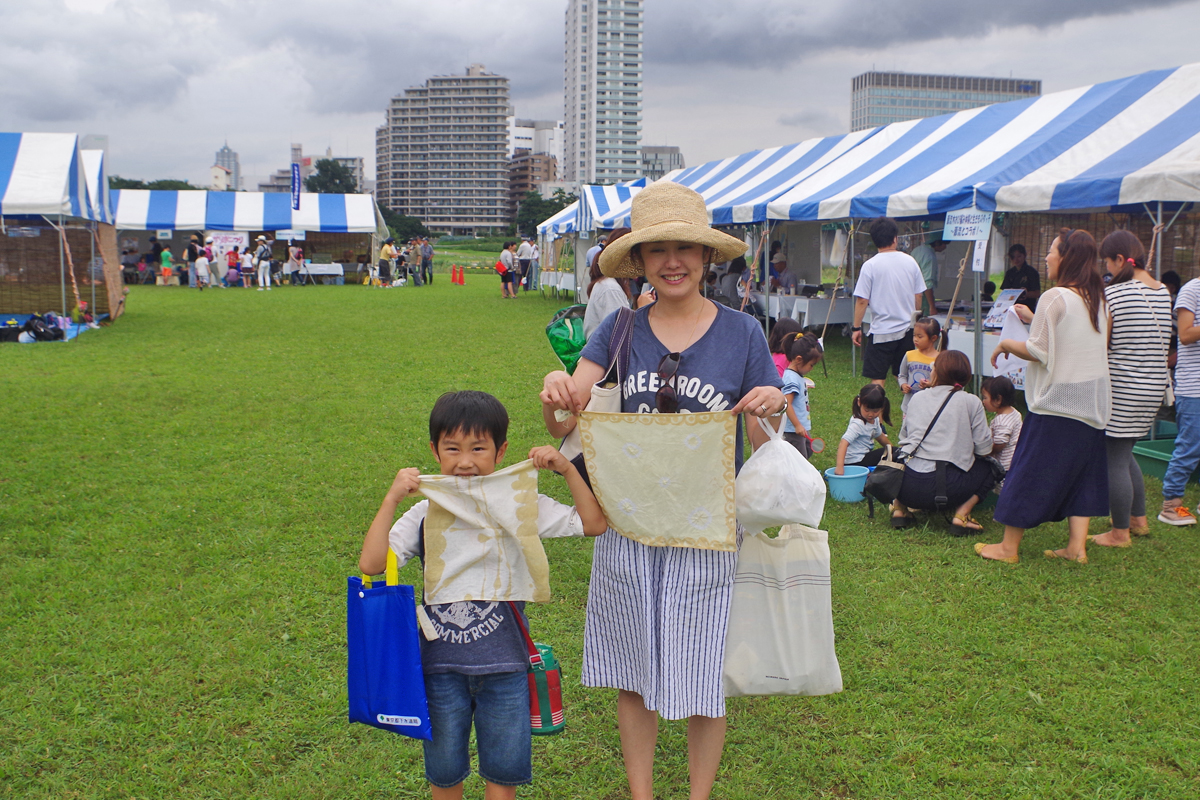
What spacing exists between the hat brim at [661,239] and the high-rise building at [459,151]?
15797 centimetres

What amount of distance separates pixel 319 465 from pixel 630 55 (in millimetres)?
153358

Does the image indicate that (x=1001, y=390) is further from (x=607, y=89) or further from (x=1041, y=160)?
(x=607, y=89)

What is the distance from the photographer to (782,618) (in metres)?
2.30

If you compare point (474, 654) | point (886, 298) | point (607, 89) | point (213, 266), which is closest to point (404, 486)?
point (474, 654)

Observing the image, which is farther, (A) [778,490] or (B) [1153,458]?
(B) [1153,458]

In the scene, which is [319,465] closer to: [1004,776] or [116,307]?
[1004,776]

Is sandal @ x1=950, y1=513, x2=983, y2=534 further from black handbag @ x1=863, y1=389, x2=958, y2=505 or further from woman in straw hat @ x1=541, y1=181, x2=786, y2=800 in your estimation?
woman in straw hat @ x1=541, y1=181, x2=786, y2=800

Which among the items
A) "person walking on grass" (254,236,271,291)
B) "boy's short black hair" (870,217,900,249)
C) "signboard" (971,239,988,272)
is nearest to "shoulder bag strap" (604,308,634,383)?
"boy's short black hair" (870,217,900,249)

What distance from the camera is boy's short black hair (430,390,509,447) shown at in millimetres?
2125

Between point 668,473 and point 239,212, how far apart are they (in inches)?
1299

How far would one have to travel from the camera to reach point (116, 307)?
17.5 metres

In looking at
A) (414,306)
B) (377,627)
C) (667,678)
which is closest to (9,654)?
(377,627)

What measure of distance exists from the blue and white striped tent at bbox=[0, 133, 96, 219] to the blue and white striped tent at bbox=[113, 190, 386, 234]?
16.4m

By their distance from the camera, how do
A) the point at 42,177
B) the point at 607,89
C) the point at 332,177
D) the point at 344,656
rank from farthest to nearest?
the point at 607,89
the point at 332,177
the point at 42,177
the point at 344,656
